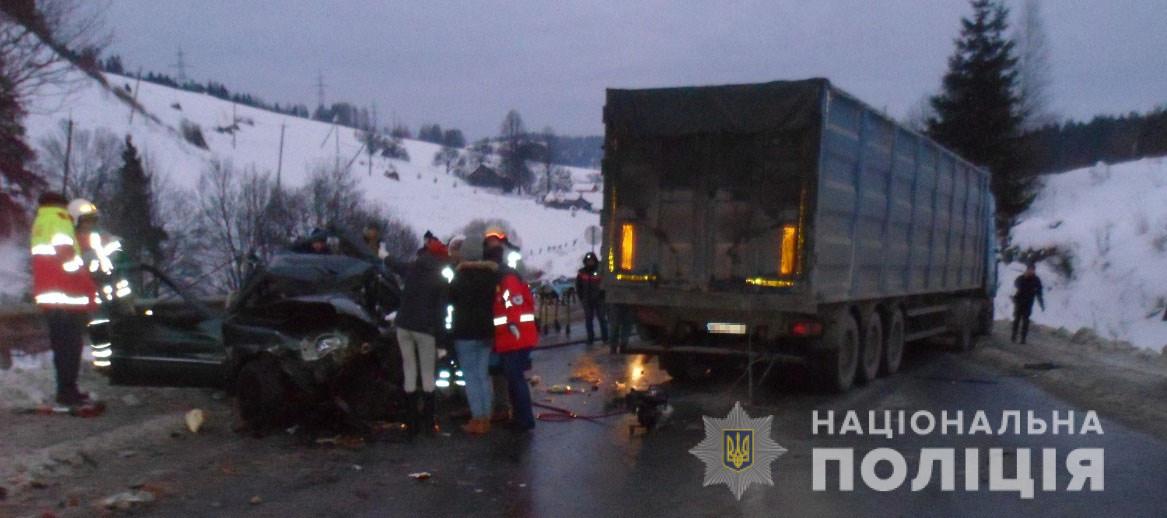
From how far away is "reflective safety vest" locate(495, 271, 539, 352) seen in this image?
855cm

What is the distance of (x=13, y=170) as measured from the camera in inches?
935

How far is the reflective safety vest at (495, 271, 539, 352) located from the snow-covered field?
783 inches

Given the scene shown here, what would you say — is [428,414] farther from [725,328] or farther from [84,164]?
[84,164]

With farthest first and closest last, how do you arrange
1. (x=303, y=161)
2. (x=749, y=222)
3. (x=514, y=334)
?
(x=303, y=161), (x=749, y=222), (x=514, y=334)

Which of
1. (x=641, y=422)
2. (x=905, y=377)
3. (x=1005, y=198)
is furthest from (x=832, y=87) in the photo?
(x=1005, y=198)

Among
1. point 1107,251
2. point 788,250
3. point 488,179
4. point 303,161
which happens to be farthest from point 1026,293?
point 488,179

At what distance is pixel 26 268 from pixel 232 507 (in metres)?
23.3

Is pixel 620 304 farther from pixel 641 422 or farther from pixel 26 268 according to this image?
pixel 26 268

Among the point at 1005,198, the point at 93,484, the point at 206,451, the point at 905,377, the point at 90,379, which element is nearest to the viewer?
the point at 93,484

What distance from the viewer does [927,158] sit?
45.4ft

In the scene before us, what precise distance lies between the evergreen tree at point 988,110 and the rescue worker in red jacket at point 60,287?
121 ft

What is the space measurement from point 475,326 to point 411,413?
0.90 m

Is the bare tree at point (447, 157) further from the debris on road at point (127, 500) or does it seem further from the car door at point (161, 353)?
the debris on road at point (127, 500)

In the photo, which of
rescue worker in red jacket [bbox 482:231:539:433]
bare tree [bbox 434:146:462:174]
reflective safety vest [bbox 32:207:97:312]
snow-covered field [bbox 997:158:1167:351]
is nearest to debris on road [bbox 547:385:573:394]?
rescue worker in red jacket [bbox 482:231:539:433]
